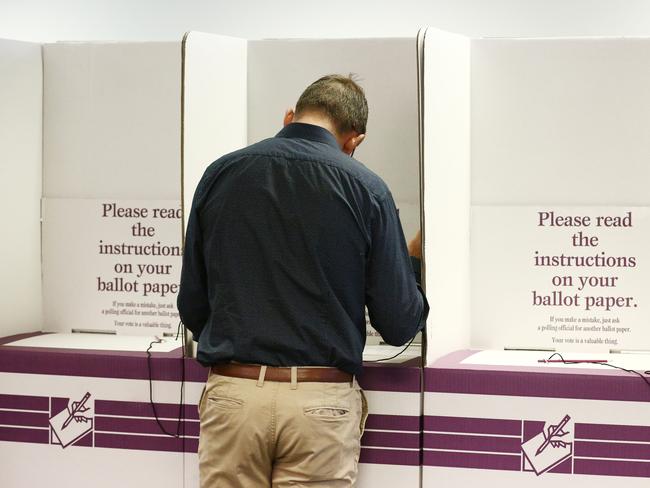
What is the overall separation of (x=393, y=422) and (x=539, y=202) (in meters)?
0.84

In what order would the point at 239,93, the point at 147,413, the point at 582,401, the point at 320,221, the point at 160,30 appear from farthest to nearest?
the point at 160,30, the point at 239,93, the point at 147,413, the point at 582,401, the point at 320,221

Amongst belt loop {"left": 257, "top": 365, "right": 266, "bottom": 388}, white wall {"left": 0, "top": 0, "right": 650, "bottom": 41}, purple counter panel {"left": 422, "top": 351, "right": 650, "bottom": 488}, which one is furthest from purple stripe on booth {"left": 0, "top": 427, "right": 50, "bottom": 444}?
white wall {"left": 0, "top": 0, "right": 650, "bottom": 41}

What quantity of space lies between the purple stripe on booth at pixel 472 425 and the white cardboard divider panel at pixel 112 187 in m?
0.96

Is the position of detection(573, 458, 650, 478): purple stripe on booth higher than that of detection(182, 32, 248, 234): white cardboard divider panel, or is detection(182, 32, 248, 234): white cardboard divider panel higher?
detection(182, 32, 248, 234): white cardboard divider panel

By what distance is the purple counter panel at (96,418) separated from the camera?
2602 millimetres

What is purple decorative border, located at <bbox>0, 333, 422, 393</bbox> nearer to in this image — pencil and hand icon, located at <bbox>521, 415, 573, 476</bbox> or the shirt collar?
the shirt collar

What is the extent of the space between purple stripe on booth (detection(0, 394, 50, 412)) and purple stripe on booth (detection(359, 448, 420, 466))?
3.18ft

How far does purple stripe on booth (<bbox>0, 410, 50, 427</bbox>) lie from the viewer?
2.68 metres

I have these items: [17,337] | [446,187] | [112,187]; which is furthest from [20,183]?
[446,187]

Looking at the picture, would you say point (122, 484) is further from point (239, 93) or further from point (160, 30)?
point (160, 30)

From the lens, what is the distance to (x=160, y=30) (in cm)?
388

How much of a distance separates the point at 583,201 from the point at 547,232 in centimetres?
14

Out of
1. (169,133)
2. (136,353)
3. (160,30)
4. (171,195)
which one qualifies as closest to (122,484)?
(136,353)

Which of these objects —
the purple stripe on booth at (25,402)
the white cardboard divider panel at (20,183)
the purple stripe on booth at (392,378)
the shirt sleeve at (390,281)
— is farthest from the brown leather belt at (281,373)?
the white cardboard divider panel at (20,183)
